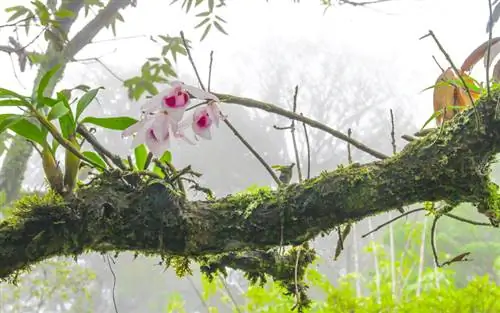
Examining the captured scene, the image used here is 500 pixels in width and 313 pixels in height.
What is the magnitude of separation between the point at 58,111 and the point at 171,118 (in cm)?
12

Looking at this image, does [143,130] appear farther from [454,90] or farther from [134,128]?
[454,90]

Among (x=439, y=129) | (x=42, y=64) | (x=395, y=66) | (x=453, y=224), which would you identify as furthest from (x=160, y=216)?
(x=395, y=66)

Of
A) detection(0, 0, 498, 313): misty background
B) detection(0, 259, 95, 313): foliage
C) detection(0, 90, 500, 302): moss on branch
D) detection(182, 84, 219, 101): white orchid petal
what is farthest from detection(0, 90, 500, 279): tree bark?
detection(0, 0, 498, 313): misty background

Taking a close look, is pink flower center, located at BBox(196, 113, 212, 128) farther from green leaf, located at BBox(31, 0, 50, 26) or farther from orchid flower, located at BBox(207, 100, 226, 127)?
green leaf, located at BBox(31, 0, 50, 26)

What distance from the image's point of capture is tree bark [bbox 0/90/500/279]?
1.70 ft

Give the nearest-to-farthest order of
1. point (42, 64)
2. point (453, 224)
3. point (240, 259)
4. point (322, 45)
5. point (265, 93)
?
point (240, 259)
point (42, 64)
point (453, 224)
point (265, 93)
point (322, 45)

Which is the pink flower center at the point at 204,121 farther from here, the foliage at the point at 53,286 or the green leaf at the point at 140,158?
the foliage at the point at 53,286

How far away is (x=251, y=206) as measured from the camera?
Result: 0.57 meters

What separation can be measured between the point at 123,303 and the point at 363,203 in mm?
7279

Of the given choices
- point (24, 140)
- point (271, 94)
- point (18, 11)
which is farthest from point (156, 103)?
point (271, 94)

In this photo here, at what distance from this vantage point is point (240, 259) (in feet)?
2.42

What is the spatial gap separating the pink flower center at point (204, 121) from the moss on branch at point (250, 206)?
80 millimetres

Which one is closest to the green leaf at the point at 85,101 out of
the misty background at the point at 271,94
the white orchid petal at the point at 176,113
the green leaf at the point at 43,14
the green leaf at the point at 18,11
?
the white orchid petal at the point at 176,113

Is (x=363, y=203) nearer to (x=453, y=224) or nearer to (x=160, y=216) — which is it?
(x=160, y=216)
